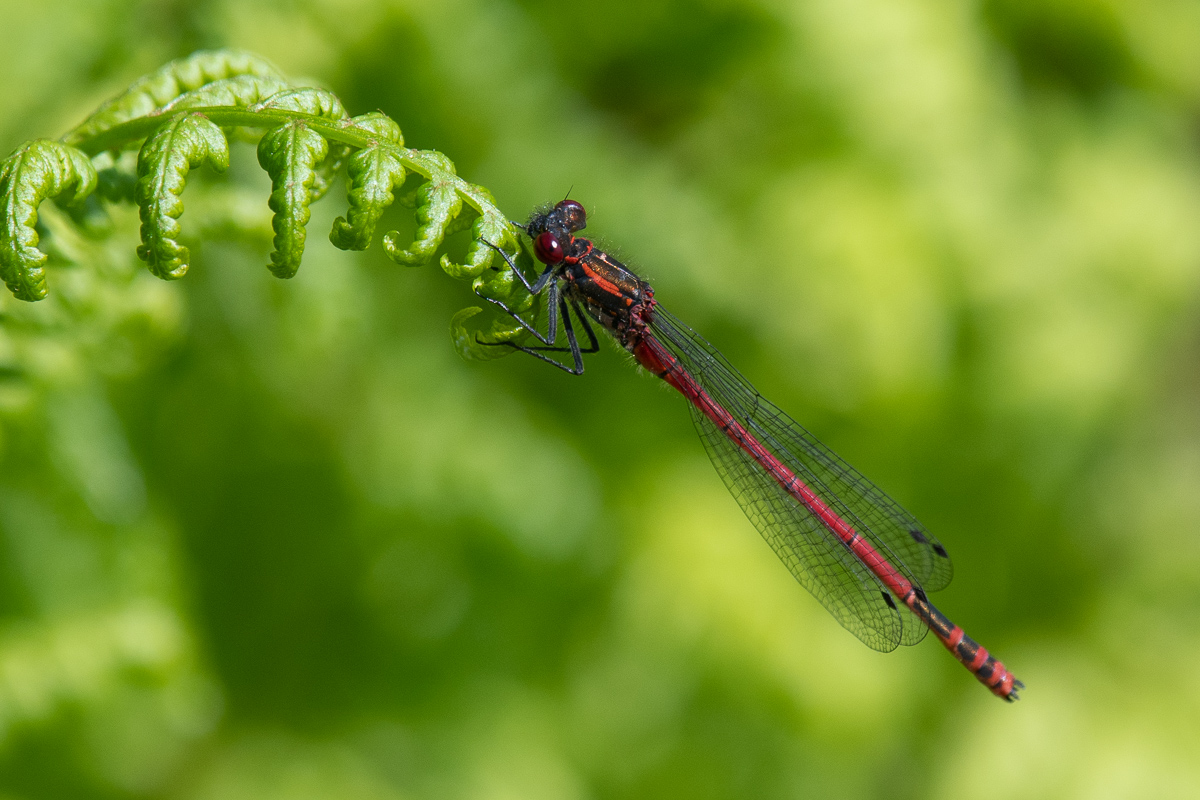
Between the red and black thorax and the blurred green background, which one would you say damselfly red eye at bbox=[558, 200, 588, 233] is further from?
the blurred green background

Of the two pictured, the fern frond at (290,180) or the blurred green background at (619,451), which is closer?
the fern frond at (290,180)

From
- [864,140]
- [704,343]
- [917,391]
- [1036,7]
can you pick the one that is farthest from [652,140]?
[1036,7]

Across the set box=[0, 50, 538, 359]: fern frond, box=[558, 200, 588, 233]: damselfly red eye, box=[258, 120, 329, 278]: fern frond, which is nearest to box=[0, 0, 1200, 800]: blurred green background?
box=[558, 200, 588, 233]: damselfly red eye

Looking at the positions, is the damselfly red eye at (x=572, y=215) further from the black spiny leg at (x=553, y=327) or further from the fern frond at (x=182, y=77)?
the fern frond at (x=182, y=77)

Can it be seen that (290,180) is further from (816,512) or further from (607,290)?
(816,512)

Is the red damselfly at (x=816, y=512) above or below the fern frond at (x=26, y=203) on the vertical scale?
above

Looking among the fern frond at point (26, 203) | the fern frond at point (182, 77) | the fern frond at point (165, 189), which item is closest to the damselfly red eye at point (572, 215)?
the fern frond at point (182, 77)

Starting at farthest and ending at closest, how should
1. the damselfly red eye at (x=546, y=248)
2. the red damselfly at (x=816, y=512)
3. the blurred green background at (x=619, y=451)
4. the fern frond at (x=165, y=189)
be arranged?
the red damselfly at (x=816, y=512) < the blurred green background at (x=619, y=451) < the damselfly red eye at (x=546, y=248) < the fern frond at (x=165, y=189)

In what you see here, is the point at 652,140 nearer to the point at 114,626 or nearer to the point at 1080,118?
the point at 1080,118
